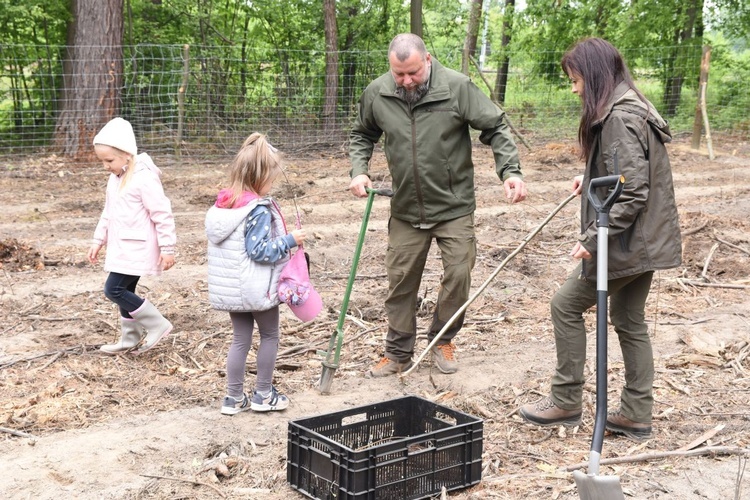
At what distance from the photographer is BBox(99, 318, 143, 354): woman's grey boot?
6.13m

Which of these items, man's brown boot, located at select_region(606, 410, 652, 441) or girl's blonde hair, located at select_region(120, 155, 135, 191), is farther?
girl's blonde hair, located at select_region(120, 155, 135, 191)

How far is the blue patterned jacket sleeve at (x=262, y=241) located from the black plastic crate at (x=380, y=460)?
3.19 ft

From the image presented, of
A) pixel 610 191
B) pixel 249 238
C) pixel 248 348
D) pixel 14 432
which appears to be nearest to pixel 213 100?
pixel 248 348

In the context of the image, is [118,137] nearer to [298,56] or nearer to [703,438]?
[703,438]

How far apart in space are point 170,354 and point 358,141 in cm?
200

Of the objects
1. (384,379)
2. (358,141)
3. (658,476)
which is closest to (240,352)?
(384,379)

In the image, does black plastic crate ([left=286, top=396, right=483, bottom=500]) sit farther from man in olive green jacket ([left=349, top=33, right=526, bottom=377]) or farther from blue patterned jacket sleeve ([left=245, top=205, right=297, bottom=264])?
man in olive green jacket ([left=349, top=33, right=526, bottom=377])

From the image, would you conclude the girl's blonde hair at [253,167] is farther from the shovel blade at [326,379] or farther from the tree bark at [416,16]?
the tree bark at [416,16]

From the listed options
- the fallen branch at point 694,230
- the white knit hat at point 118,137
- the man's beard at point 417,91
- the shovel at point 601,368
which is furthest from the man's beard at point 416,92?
the fallen branch at point 694,230

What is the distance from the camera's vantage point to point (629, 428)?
4.79 m

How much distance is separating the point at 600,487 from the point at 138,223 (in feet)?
11.6

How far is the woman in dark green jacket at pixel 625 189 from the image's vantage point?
13.8 ft

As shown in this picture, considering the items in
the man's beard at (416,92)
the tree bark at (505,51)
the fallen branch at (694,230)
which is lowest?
the fallen branch at (694,230)

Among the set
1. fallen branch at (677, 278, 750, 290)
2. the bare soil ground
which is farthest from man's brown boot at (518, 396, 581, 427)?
fallen branch at (677, 278, 750, 290)
